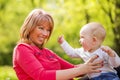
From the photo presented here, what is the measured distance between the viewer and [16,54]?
3.79 m

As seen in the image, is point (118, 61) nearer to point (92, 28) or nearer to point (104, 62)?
point (104, 62)

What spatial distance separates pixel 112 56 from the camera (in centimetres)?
381

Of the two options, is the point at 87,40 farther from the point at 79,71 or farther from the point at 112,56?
the point at 79,71

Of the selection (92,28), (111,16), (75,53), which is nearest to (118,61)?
(92,28)

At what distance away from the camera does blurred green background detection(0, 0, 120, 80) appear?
62.3ft

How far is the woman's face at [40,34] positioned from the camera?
3.87 metres

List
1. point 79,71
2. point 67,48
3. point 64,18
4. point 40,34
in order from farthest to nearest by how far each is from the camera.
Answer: point 64,18
point 67,48
point 40,34
point 79,71

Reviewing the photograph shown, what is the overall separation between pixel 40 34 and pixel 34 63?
371 mm

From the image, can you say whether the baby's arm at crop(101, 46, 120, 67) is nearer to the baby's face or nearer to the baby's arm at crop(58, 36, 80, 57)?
the baby's face

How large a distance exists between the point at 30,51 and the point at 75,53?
2.95ft

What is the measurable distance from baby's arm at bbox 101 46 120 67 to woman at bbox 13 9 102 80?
183 millimetres

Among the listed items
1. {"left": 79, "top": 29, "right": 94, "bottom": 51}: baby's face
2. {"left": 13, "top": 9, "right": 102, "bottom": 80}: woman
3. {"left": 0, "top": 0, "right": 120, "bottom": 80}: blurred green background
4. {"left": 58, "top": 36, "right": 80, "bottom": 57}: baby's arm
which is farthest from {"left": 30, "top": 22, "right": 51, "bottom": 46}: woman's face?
{"left": 0, "top": 0, "right": 120, "bottom": 80}: blurred green background

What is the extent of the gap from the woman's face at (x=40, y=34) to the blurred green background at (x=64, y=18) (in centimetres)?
984

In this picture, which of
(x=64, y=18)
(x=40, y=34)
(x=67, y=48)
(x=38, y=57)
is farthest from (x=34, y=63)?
(x=64, y=18)
